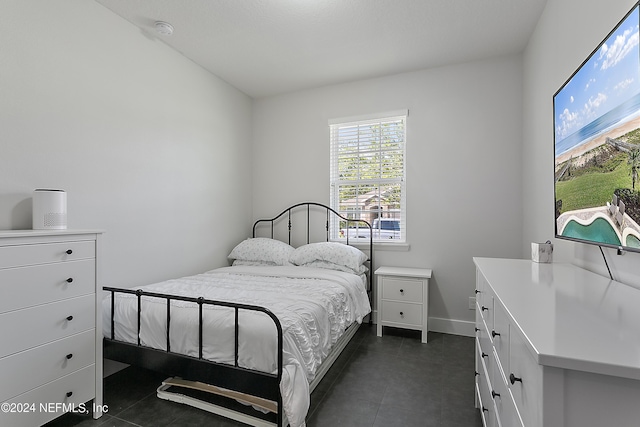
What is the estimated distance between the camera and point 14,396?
142 cm

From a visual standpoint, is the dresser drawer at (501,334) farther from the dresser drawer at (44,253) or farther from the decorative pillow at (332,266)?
the dresser drawer at (44,253)

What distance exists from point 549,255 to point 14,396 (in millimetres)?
2874

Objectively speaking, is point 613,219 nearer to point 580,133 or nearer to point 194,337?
point 580,133

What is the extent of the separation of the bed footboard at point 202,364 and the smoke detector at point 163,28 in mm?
2040

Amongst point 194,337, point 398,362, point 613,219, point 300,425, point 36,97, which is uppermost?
point 36,97

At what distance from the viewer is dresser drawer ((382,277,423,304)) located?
9.43ft

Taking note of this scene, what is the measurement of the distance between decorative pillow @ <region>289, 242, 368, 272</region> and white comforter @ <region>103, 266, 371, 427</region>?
420 millimetres

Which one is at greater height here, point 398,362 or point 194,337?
point 194,337

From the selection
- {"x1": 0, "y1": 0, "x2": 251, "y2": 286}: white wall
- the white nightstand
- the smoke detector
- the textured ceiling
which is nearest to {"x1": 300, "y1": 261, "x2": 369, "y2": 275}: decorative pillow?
the white nightstand

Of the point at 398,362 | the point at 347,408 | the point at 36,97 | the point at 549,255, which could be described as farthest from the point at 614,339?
the point at 36,97

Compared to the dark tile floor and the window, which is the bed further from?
the window

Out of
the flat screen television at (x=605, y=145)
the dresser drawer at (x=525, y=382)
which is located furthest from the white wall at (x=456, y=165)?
the dresser drawer at (x=525, y=382)

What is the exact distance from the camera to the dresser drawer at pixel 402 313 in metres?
2.88

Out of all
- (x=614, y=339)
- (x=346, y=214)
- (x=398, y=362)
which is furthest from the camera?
(x=346, y=214)
